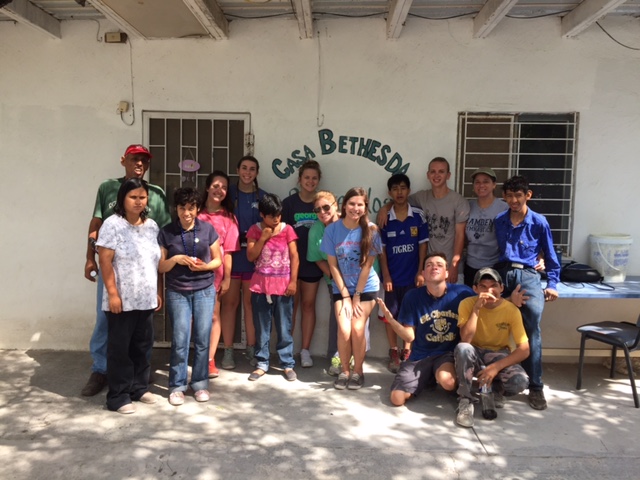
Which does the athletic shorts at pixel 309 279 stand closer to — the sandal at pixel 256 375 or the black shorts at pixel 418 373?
the sandal at pixel 256 375

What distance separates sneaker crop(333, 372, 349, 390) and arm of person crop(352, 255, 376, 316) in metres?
0.54

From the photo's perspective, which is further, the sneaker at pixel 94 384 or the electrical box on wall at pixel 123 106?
the electrical box on wall at pixel 123 106

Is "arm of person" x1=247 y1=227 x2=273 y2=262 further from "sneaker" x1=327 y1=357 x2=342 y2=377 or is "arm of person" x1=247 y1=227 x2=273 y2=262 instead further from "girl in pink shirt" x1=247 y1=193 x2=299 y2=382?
"sneaker" x1=327 y1=357 x2=342 y2=377

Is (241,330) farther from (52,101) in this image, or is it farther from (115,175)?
(52,101)

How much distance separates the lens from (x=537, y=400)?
13.6 feet

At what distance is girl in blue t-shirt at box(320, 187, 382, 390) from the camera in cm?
439

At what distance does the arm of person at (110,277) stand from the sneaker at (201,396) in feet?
3.02

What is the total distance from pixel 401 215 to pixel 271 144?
1.46 meters

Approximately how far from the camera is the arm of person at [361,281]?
173 inches

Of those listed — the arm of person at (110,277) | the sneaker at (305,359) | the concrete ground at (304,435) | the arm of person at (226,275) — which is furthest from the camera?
the sneaker at (305,359)

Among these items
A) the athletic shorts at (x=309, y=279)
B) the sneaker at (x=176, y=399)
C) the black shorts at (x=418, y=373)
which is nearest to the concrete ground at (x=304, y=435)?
the sneaker at (x=176, y=399)

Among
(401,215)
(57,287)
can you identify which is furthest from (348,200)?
(57,287)

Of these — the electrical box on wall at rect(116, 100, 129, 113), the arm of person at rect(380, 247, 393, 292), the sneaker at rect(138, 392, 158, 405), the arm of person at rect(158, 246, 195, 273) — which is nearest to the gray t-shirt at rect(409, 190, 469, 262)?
the arm of person at rect(380, 247, 393, 292)

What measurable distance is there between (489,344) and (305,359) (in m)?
1.68
